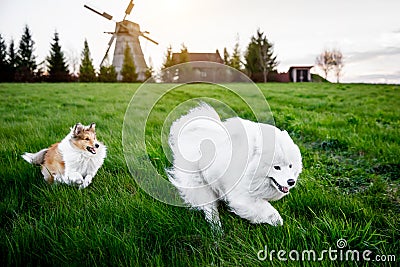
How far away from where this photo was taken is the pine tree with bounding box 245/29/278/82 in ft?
41.3

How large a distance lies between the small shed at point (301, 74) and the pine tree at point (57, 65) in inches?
409

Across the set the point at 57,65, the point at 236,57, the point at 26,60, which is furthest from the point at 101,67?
the point at 26,60

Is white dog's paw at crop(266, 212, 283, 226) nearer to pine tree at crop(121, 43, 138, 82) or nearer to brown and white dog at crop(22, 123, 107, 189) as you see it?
brown and white dog at crop(22, 123, 107, 189)

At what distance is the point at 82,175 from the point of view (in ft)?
7.27

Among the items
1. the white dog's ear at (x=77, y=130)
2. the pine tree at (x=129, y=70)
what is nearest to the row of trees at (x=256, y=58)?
the pine tree at (x=129, y=70)

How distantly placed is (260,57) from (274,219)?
459 inches

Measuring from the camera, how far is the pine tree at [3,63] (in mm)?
5561

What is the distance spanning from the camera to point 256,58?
13258mm

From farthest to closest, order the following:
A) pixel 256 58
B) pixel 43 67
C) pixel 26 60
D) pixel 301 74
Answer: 1. pixel 301 74
2. pixel 256 58
3. pixel 43 67
4. pixel 26 60

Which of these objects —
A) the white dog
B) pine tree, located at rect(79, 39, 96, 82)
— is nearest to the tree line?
pine tree, located at rect(79, 39, 96, 82)

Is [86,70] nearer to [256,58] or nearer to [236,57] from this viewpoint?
[236,57]

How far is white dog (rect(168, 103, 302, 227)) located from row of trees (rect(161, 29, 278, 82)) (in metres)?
10.3

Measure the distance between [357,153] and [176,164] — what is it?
2210 millimetres

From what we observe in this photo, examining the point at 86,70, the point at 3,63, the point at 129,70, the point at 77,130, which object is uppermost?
the point at 129,70
